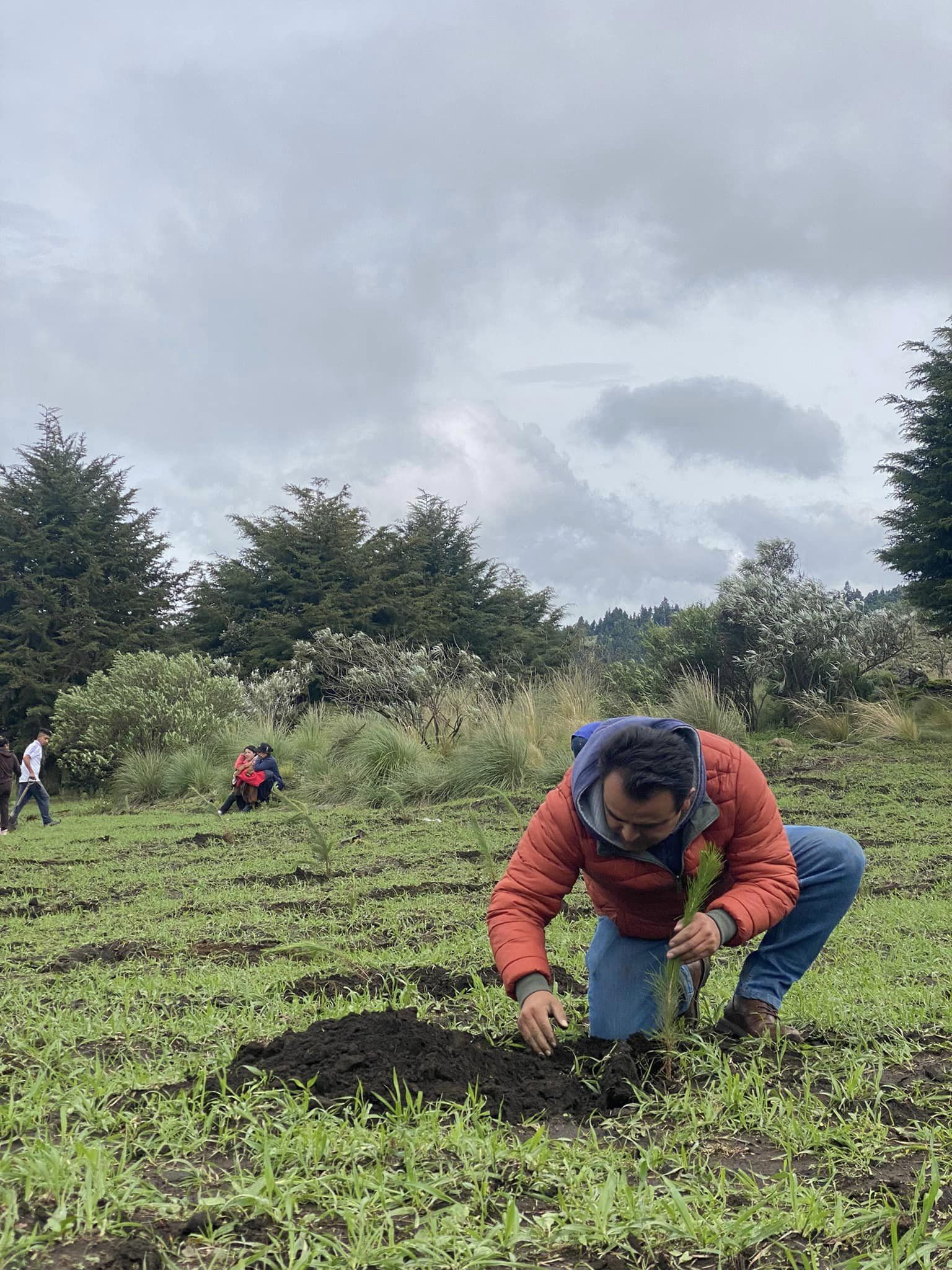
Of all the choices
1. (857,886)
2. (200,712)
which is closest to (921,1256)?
(857,886)

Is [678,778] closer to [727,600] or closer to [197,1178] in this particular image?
[197,1178]

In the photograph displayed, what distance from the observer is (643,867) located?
2.88 metres

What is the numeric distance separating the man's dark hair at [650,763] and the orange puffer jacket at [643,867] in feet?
0.88

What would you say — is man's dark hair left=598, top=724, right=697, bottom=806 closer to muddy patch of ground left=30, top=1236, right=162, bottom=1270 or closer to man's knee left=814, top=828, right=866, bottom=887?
man's knee left=814, top=828, right=866, bottom=887

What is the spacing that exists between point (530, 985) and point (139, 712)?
18.7 m

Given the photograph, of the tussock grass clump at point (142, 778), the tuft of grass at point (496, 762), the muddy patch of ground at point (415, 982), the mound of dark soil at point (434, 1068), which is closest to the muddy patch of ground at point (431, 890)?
the muddy patch of ground at point (415, 982)

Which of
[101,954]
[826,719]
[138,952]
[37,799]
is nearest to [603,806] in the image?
[138,952]

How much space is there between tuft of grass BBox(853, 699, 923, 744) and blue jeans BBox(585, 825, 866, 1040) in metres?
12.6

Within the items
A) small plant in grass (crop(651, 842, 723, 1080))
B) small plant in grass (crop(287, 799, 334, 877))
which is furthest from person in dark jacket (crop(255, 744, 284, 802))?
small plant in grass (crop(651, 842, 723, 1080))

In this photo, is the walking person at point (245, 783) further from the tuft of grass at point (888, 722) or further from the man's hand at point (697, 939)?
the man's hand at point (697, 939)

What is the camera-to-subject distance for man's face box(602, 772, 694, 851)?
261 centimetres

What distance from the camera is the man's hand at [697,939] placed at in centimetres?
261

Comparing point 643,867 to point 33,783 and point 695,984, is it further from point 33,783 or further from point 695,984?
point 33,783

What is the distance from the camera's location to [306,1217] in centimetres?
192
